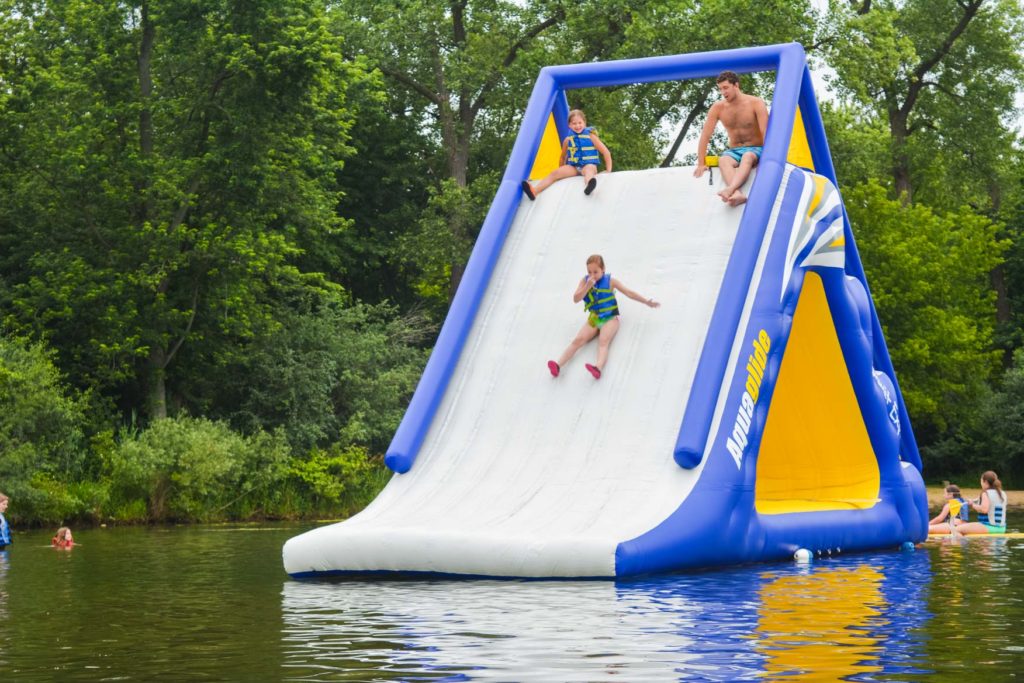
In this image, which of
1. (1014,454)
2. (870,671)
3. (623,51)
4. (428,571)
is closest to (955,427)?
(1014,454)

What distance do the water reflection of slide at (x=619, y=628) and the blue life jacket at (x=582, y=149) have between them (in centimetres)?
579

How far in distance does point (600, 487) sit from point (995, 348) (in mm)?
32487

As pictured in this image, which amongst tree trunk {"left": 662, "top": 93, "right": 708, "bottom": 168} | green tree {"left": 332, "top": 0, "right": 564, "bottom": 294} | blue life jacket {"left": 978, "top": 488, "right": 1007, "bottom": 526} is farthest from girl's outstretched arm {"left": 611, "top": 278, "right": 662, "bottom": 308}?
tree trunk {"left": 662, "top": 93, "right": 708, "bottom": 168}

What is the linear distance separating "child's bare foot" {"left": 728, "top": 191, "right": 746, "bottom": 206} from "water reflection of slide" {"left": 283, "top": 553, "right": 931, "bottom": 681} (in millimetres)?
4053

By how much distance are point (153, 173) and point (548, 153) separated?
38.7 feet

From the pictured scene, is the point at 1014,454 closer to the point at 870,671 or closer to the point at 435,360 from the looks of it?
the point at 435,360

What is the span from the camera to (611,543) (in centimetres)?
1124

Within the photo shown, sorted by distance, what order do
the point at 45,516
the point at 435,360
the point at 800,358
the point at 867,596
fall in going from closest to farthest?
1. the point at 867,596
2. the point at 435,360
3. the point at 800,358
4. the point at 45,516

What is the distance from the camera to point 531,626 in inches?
351

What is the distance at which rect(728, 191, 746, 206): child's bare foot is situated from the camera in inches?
590

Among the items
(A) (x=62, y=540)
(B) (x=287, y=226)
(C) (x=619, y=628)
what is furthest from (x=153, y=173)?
(C) (x=619, y=628)

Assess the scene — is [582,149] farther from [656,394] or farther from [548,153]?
[656,394]

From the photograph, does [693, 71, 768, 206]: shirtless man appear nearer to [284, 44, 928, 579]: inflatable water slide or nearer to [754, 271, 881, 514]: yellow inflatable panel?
[284, 44, 928, 579]: inflatable water slide

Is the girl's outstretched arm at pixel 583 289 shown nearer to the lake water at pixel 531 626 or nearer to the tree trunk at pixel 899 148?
the lake water at pixel 531 626
